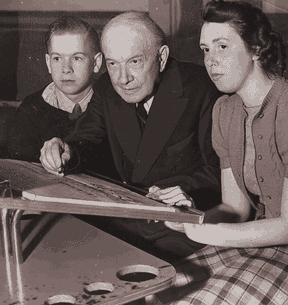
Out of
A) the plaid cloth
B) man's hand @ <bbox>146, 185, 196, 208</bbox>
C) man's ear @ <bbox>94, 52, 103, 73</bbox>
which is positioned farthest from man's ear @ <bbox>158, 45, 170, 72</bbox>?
the plaid cloth

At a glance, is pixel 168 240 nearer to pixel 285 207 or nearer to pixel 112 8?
pixel 285 207

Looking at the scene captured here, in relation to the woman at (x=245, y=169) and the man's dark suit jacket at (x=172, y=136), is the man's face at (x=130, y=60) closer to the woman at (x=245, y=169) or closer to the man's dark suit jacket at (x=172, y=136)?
the man's dark suit jacket at (x=172, y=136)

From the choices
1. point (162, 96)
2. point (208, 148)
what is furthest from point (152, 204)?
point (162, 96)

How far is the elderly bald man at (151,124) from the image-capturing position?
152cm

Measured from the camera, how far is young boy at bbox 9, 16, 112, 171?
169 cm

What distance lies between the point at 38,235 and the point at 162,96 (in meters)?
0.72

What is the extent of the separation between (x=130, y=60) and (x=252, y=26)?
458mm

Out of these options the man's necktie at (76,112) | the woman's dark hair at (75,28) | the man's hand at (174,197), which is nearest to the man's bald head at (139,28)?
the woman's dark hair at (75,28)

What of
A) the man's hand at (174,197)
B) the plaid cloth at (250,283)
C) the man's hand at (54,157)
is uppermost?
the man's hand at (54,157)

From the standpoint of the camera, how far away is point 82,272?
1.04m

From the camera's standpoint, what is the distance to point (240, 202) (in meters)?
1.43

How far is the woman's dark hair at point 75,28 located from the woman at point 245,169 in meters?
0.52

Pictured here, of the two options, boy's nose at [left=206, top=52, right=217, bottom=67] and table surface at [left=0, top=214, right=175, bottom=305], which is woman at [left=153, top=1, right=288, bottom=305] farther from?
table surface at [left=0, top=214, right=175, bottom=305]

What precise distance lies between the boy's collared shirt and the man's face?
226 millimetres
